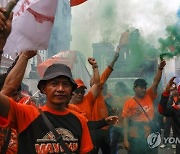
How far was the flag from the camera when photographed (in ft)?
10.2

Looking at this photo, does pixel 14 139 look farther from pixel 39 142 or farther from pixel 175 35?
pixel 175 35

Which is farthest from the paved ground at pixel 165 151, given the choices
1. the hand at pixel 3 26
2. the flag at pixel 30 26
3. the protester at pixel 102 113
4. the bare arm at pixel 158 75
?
the hand at pixel 3 26

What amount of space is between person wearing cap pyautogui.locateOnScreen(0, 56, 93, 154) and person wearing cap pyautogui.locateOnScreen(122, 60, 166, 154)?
291 cm

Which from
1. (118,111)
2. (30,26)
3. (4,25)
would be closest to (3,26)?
(4,25)

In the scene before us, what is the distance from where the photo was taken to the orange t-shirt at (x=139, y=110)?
17.5ft

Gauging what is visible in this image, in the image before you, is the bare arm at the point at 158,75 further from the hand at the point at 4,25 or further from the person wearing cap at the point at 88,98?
the hand at the point at 4,25

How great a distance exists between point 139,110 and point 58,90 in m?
3.09

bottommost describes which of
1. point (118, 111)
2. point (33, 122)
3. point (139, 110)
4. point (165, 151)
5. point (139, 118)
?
point (165, 151)

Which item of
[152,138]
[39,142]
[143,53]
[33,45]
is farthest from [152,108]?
[39,142]

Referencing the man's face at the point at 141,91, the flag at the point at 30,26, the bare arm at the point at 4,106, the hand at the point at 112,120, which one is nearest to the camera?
the bare arm at the point at 4,106

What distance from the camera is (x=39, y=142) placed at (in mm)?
2301

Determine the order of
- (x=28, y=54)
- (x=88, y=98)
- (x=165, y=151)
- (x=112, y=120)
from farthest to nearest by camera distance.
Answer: (x=165, y=151) → (x=88, y=98) → (x=112, y=120) → (x=28, y=54)

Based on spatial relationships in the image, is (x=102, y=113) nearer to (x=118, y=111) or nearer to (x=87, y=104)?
(x=87, y=104)

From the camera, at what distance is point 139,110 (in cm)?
538
